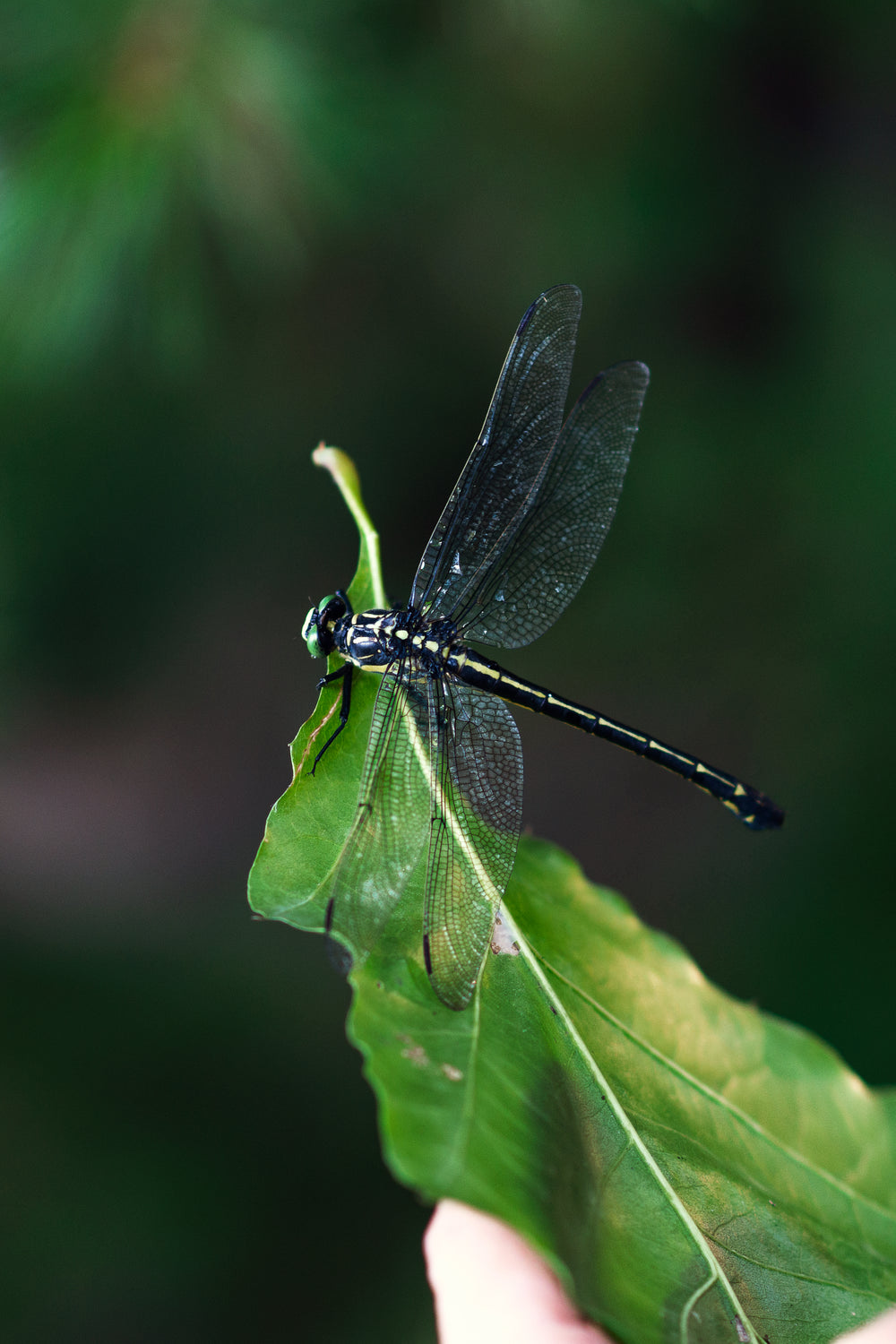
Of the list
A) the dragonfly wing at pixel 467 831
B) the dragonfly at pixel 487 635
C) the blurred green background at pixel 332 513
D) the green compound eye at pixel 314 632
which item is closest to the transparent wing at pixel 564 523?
the dragonfly at pixel 487 635

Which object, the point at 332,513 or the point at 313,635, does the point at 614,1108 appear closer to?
the point at 313,635

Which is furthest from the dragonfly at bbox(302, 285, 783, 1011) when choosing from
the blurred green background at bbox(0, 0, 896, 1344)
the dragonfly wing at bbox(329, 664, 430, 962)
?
the blurred green background at bbox(0, 0, 896, 1344)

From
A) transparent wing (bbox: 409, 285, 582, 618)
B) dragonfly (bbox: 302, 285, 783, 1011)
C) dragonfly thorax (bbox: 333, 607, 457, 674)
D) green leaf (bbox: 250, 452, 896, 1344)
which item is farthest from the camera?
transparent wing (bbox: 409, 285, 582, 618)

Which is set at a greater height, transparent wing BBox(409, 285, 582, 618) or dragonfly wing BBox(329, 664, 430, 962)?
transparent wing BBox(409, 285, 582, 618)

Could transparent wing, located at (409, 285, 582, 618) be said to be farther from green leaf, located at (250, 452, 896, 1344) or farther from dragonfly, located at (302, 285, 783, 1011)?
green leaf, located at (250, 452, 896, 1344)

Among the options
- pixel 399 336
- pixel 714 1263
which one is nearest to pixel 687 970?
pixel 714 1263

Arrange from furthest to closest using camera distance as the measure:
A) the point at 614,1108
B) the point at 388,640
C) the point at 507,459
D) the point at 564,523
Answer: the point at 564,523 → the point at 507,459 → the point at 388,640 → the point at 614,1108

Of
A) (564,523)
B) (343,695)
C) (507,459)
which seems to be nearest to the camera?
(343,695)

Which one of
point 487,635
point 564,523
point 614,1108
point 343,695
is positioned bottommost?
point 614,1108

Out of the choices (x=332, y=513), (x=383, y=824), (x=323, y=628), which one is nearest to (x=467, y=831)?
(x=383, y=824)
